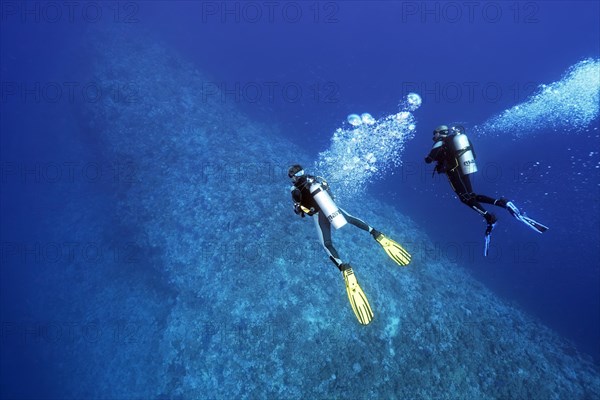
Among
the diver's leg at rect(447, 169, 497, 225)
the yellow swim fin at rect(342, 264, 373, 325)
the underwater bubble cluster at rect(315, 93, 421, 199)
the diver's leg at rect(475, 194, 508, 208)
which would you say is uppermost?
the underwater bubble cluster at rect(315, 93, 421, 199)

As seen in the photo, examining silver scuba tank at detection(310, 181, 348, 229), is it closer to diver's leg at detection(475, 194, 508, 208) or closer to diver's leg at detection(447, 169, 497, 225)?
diver's leg at detection(447, 169, 497, 225)

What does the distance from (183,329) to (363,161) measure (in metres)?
12.8

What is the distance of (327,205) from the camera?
575 centimetres

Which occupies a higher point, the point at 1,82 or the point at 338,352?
the point at 1,82

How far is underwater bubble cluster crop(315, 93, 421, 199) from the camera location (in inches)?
663

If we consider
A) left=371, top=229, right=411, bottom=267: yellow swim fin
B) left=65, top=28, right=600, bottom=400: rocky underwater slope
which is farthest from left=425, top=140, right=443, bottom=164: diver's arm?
left=65, top=28, right=600, bottom=400: rocky underwater slope

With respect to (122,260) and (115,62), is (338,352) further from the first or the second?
(115,62)

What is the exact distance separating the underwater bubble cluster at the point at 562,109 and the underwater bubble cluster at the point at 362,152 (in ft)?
19.4

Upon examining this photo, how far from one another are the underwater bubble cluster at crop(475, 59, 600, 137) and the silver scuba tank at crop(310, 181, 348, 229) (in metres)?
19.0

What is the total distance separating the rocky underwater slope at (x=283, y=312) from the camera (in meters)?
8.59

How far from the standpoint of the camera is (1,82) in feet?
89.9

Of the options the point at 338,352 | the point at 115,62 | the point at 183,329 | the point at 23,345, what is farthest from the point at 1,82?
the point at 338,352

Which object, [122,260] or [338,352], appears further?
[122,260]

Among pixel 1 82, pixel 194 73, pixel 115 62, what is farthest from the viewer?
pixel 1 82
